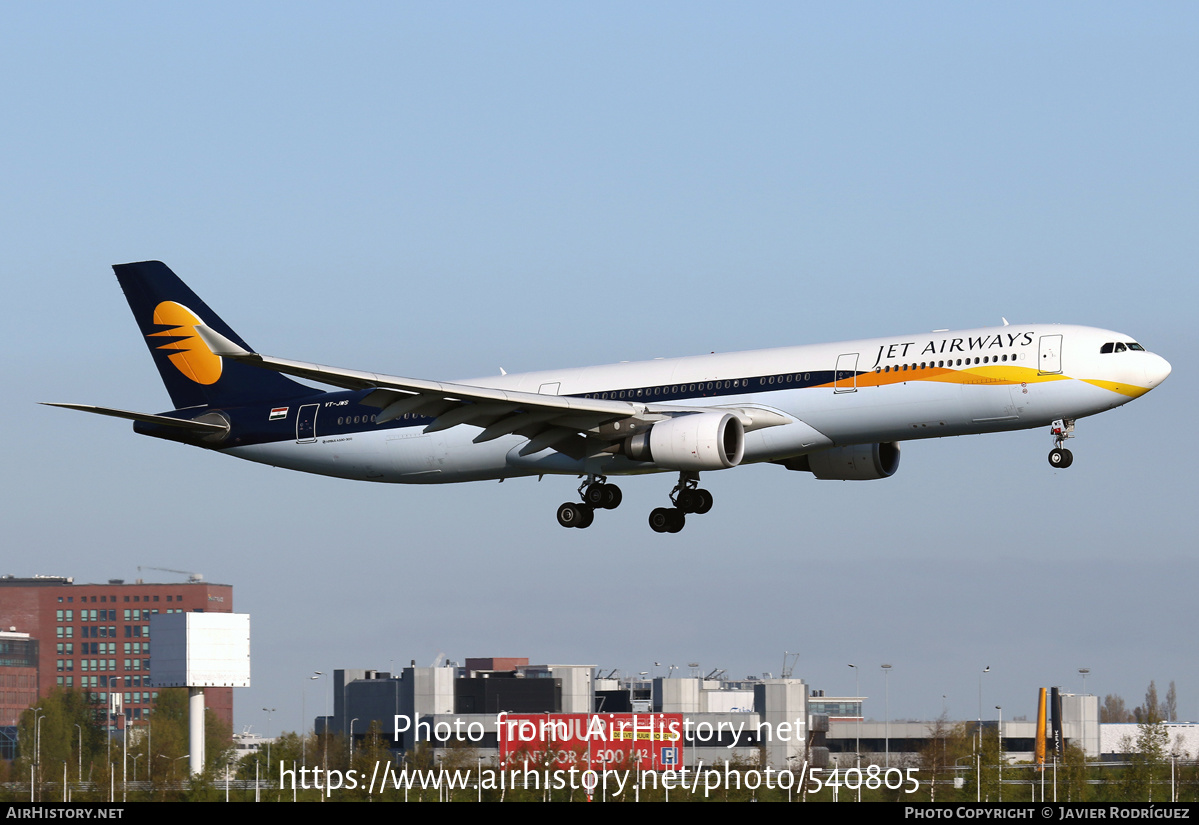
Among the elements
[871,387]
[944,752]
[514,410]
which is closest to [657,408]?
[514,410]

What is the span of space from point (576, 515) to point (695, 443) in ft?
26.2

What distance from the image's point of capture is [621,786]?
238 feet

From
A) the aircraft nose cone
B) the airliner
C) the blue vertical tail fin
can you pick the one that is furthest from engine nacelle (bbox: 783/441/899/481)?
the blue vertical tail fin

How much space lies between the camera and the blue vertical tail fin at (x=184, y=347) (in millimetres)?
58812

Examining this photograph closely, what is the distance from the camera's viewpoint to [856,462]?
53.6m

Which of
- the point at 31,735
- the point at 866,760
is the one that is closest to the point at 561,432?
the point at 866,760

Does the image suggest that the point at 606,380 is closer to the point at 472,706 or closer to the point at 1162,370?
the point at 1162,370

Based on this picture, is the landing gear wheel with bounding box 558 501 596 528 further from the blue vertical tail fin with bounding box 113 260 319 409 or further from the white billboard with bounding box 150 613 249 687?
the white billboard with bounding box 150 613 249 687

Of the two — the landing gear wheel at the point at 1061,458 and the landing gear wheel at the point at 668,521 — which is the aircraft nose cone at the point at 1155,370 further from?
the landing gear wheel at the point at 668,521

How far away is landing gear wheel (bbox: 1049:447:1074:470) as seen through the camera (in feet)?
157

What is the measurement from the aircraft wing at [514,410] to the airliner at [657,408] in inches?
2.4

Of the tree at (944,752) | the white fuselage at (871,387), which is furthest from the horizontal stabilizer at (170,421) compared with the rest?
the tree at (944,752)

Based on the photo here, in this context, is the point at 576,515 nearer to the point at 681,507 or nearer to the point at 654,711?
the point at 681,507
